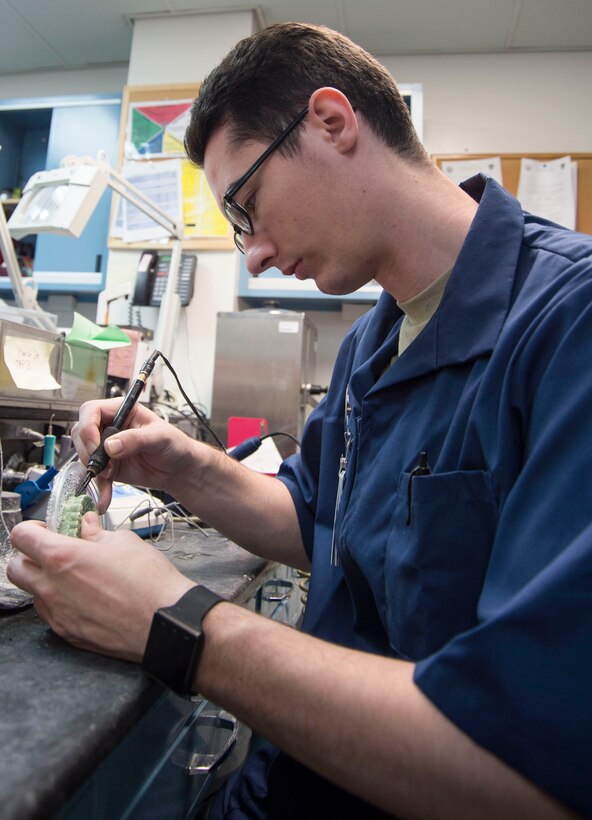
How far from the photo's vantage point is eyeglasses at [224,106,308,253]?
2.42 feet

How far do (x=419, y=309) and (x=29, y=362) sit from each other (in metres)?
0.76

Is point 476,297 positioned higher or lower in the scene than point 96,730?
higher

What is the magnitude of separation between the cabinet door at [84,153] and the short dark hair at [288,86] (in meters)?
1.94

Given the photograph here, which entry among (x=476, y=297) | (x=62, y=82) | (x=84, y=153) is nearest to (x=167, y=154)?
(x=84, y=153)

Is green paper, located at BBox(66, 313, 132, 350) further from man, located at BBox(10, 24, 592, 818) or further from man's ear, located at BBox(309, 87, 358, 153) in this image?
man's ear, located at BBox(309, 87, 358, 153)

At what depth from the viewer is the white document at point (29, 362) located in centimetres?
98

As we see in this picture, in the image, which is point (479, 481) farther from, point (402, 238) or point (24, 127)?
point (24, 127)

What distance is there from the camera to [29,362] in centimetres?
102

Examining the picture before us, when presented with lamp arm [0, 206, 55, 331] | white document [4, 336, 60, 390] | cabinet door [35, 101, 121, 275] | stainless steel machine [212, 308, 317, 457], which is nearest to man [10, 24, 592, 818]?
white document [4, 336, 60, 390]

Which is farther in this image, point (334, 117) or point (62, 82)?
point (62, 82)

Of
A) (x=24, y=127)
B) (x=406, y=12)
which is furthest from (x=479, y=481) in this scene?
(x=24, y=127)

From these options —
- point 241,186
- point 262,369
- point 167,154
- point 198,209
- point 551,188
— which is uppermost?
point 167,154

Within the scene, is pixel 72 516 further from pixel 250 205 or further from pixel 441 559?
pixel 250 205

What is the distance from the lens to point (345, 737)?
1.26 feet
